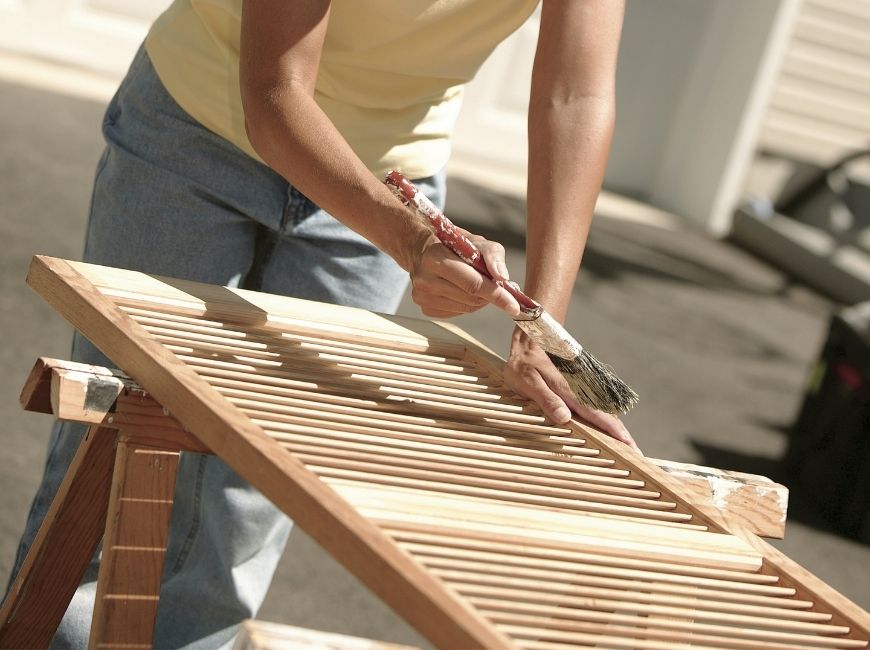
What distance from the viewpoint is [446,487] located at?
125cm

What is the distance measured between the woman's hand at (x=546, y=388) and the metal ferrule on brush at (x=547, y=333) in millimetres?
81

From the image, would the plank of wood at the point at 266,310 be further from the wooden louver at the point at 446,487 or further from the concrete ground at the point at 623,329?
the concrete ground at the point at 623,329

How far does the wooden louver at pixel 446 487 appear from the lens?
110 cm

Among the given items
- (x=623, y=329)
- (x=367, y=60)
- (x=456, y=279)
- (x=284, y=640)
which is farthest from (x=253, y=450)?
(x=623, y=329)

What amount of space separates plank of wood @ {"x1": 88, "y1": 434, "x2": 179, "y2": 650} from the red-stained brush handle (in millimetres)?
391

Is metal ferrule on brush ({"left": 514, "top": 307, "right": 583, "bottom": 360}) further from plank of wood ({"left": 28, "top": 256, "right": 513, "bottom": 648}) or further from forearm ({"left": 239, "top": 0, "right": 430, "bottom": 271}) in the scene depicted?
plank of wood ({"left": 28, "top": 256, "right": 513, "bottom": 648})

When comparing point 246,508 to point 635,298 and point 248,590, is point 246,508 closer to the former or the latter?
point 248,590

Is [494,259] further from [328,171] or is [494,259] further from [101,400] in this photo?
[101,400]

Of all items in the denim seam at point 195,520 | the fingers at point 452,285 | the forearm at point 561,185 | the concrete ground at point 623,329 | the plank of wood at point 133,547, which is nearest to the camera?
the plank of wood at point 133,547

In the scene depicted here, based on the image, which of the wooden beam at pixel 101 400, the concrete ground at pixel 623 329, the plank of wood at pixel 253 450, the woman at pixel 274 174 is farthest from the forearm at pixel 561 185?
the concrete ground at pixel 623 329

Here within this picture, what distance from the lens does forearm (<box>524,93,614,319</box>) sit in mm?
1692

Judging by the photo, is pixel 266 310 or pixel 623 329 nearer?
pixel 266 310

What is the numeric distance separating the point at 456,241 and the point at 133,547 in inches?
19.4

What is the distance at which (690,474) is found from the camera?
1537 millimetres
